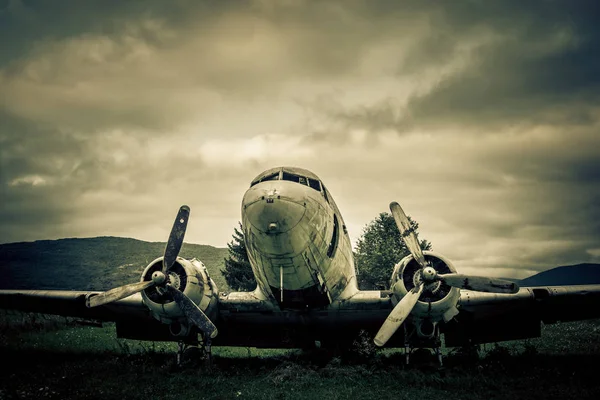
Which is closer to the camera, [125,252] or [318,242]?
[318,242]

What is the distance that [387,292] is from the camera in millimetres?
10938

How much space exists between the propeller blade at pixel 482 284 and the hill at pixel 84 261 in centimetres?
4556

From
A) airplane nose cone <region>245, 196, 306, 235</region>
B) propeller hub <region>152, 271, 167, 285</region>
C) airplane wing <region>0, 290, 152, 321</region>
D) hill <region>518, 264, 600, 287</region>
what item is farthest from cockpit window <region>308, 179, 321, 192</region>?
hill <region>518, 264, 600, 287</region>

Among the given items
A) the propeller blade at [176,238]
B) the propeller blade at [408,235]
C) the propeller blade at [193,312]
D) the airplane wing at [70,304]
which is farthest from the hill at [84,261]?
the propeller blade at [408,235]

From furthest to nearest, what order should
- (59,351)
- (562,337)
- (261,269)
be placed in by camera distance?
1. (562,337)
2. (59,351)
3. (261,269)

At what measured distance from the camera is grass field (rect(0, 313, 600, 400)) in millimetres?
8375

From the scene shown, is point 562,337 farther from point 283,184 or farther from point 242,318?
point 283,184

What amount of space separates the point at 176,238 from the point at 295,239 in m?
4.36

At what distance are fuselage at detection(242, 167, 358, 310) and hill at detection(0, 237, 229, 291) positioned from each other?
4358 centimetres

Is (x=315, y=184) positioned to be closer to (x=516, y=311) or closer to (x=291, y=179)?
(x=291, y=179)

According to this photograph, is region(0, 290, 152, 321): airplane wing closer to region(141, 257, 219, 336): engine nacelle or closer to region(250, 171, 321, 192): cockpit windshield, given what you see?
region(141, 257, 219, 336): engine nacelle

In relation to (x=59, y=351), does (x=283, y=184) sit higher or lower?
higher

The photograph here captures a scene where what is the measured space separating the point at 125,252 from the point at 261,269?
83.5 metres

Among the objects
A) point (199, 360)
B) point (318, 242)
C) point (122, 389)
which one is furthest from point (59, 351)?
point (318, 242)
